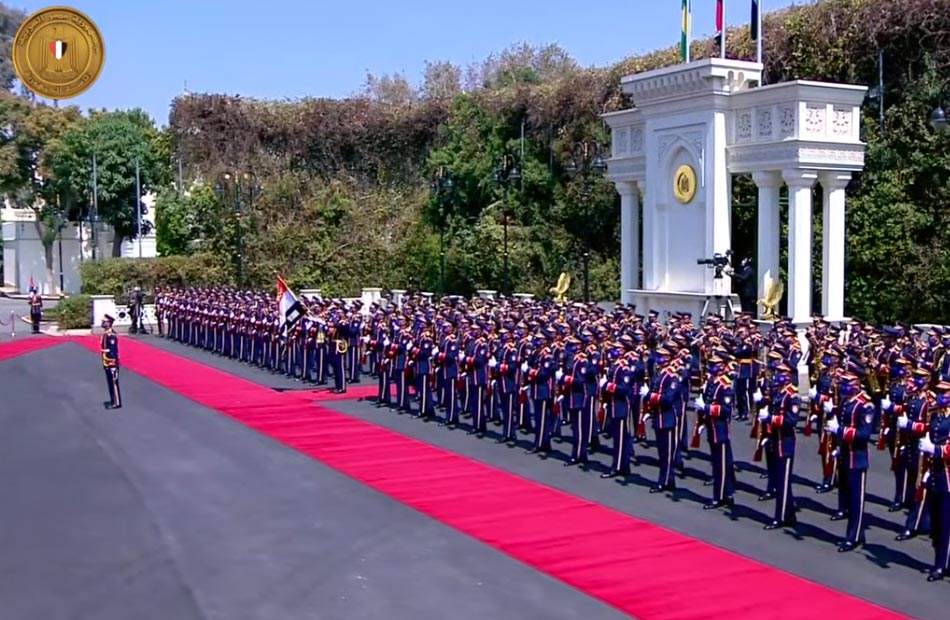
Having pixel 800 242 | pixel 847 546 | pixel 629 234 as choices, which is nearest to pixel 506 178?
pixel 629 234

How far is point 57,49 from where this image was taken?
21297mm

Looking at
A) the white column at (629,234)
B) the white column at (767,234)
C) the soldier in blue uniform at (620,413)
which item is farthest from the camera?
the white column at (629,234)

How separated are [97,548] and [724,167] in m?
14.9

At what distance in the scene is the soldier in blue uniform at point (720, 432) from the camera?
11797mm

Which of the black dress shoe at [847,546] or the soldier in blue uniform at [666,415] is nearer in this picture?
the black dress shoe at [847,546]

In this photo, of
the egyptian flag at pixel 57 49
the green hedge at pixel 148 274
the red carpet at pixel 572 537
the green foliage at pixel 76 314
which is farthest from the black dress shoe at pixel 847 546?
the green hedge at pixel 148 274

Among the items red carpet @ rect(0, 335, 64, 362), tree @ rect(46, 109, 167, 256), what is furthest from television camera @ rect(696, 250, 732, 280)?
tree @ rect(46, 109, 167, 256)

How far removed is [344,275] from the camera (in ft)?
143

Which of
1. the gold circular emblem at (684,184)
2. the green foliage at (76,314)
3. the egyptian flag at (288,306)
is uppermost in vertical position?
the gold circular emblem at (684,184)

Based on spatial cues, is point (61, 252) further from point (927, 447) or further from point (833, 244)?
point (927, 447)

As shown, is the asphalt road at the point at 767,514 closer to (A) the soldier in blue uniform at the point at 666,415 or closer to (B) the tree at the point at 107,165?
(A) the soldier in blue uniform at the point at 666,415

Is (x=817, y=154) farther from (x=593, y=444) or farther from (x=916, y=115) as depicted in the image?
(x=593, y=444)

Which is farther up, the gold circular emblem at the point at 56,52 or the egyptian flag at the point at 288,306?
the gold circular emblem at the point at 56,52

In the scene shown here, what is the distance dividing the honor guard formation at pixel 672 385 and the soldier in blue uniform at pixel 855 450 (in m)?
0.01
